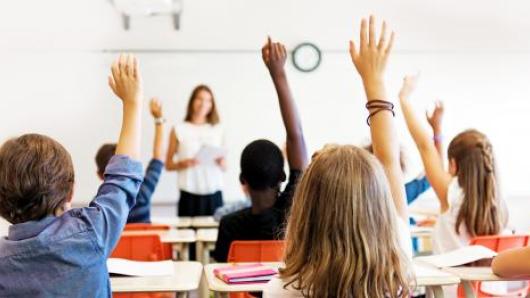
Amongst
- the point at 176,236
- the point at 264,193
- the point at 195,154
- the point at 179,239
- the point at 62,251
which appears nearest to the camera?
the point at 62,251

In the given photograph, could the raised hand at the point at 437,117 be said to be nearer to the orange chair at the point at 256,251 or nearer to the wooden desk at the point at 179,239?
the orange chair at the point at 256,251

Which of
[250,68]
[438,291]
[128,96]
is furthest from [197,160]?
[128,96]

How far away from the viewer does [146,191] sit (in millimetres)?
3166

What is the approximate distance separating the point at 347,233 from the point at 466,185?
162 cm

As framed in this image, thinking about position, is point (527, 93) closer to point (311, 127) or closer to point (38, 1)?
point (311, 127)

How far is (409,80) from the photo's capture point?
8.59 ft

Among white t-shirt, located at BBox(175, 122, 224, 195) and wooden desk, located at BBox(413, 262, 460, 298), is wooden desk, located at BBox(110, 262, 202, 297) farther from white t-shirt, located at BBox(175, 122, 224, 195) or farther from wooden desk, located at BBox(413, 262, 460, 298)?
white t-shirt, located at BBox(175, 122, 224, 195)

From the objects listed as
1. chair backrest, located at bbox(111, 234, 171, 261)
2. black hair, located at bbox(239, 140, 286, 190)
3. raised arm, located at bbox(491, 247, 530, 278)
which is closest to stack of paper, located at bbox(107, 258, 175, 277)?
chair backrest, located at bbox(111, 234, 171, 261)

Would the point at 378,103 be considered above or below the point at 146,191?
above

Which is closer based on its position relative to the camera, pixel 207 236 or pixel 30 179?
pixel 30 179

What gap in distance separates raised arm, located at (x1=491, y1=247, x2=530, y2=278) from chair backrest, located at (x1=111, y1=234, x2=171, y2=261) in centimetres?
140

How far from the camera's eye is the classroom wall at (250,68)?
210 inches

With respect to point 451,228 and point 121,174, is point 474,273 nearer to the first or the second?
point 451,228

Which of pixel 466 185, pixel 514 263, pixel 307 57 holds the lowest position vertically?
pixel 514 263
